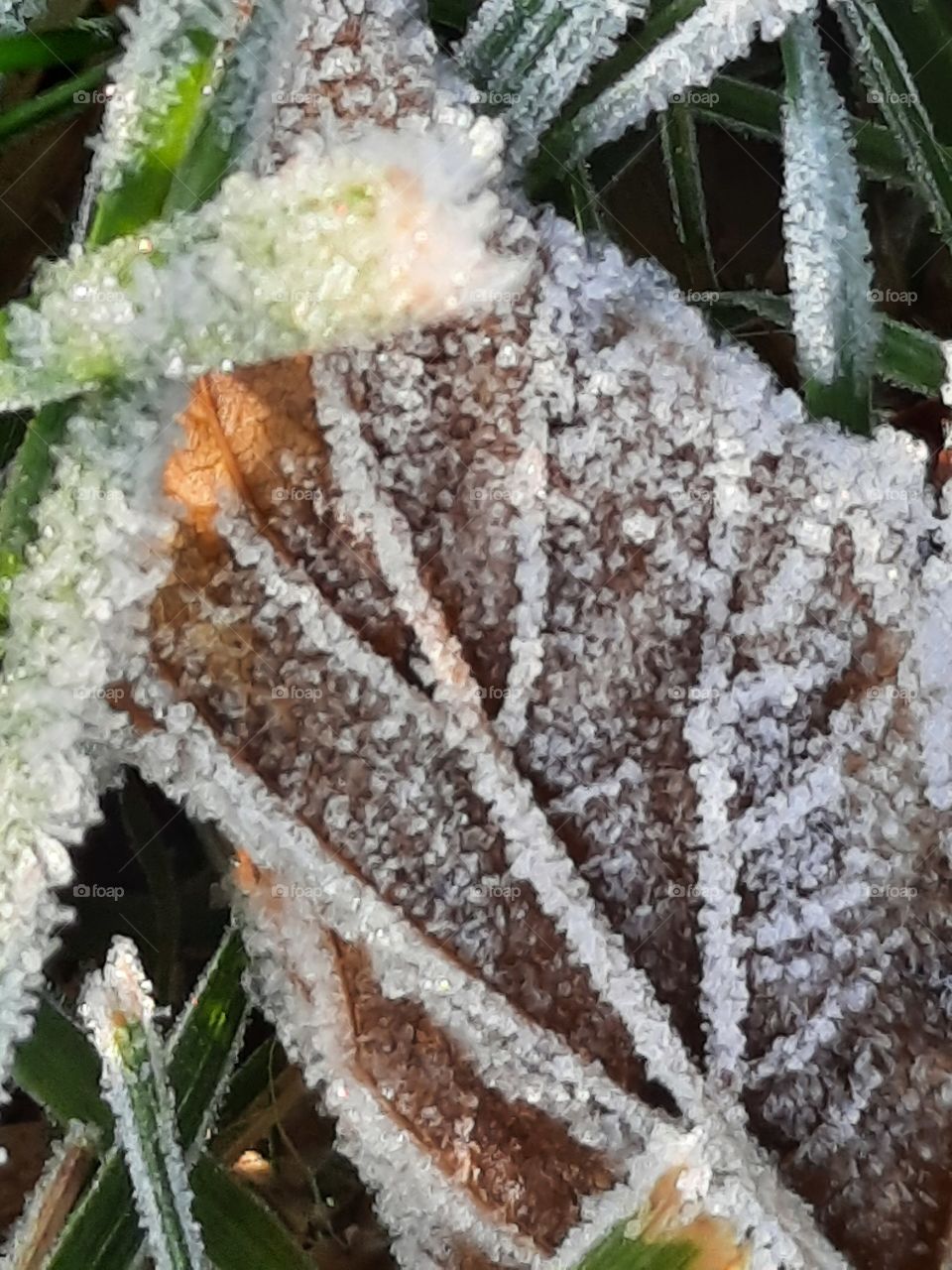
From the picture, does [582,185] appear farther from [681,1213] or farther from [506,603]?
[681,1213]

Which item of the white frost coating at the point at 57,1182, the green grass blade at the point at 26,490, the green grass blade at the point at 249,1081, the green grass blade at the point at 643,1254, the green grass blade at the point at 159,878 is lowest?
the white frost coating at the point at 57,1182

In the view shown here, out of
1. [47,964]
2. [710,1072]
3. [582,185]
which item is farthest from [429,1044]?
[582,185]

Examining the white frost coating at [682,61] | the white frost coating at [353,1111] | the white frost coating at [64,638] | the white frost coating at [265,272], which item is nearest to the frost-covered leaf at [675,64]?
the white frost coating at [682,61]

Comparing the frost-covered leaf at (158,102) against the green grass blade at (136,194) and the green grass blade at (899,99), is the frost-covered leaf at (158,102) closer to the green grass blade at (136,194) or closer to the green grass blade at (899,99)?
the green grass blade at (136,194)

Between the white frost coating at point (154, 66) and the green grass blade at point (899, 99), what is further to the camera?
the green grass blade at point (899, 99)

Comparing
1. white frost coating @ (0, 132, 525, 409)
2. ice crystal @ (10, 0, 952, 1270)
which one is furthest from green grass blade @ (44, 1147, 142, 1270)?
white frost coating @ (0, 132, 525, 409)

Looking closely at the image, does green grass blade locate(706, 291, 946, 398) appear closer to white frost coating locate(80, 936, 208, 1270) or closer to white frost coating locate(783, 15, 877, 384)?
white frost coating locate(783, 15, 877, 384)

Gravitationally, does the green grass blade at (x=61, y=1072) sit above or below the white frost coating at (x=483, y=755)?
below
